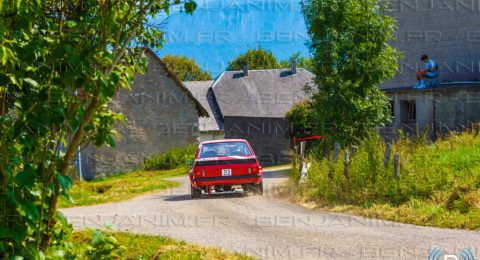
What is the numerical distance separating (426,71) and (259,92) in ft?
99.1

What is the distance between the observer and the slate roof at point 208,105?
190ft

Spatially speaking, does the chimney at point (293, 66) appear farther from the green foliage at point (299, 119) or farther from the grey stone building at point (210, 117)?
the green foliage at point (299, 119)

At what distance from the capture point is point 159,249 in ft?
33.8

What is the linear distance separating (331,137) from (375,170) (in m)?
12.8

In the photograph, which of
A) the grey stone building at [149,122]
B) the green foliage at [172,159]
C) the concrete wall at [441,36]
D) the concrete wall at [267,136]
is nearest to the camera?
the concrete wall at [441,36]

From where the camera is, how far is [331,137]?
29094 mm

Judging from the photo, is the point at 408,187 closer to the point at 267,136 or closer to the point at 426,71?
the point at 426,71

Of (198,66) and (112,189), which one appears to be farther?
(198,66)

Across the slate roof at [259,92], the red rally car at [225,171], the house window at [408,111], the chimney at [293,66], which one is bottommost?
the red rally car at [225,171]

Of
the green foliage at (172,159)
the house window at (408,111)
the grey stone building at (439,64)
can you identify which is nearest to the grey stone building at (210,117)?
the green foliage at (172,159)

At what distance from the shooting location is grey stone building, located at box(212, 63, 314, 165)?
52.1 meters

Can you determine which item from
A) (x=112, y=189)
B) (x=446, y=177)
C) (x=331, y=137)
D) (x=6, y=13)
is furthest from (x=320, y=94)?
(x=6, y=13)

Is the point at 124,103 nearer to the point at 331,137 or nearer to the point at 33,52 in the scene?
the point at 331,137

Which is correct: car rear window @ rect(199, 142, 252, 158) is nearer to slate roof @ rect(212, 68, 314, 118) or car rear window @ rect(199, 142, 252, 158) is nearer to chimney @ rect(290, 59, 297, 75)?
slate roof @ rect(212, 68, 314, 118)
